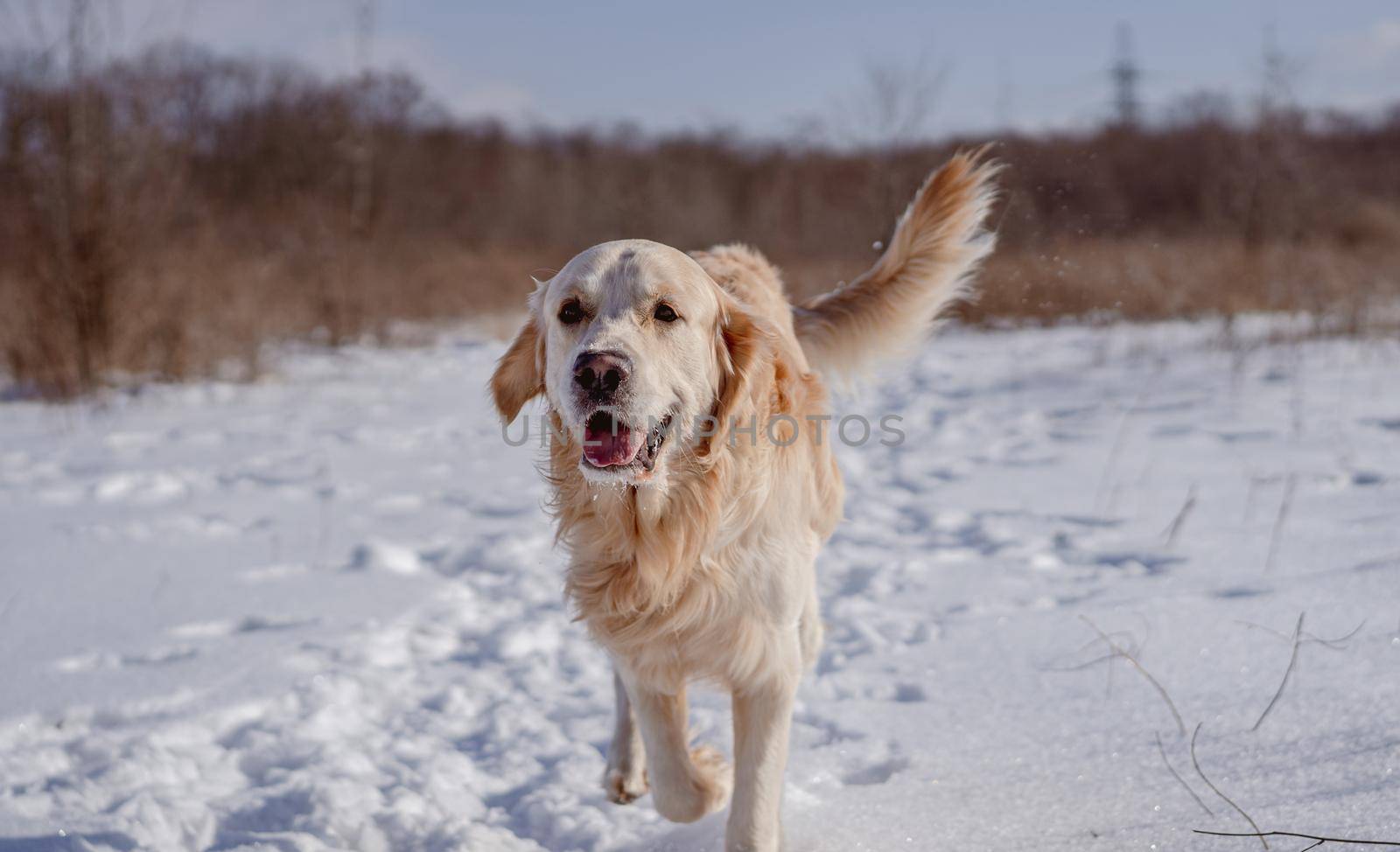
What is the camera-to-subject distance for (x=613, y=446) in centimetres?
183

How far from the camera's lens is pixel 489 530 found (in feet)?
12.8

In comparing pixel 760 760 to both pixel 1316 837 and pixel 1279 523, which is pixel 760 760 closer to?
pixel 1316 837

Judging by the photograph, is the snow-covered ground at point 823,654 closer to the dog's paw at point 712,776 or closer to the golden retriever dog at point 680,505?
the dog's paw at point 712,776

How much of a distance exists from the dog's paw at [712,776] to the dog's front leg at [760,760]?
11 centimetres

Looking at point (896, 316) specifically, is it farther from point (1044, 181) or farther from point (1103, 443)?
point (1103, 443)

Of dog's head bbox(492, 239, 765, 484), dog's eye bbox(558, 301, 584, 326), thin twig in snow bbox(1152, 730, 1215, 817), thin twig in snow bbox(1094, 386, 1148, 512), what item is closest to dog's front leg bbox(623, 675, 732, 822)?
dog's head bbox(492, 239, 765, 484)

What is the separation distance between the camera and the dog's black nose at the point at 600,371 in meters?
1.75

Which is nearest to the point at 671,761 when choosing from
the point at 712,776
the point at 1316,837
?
the point at 712,776

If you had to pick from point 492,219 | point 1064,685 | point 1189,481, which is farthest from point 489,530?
point 492,219

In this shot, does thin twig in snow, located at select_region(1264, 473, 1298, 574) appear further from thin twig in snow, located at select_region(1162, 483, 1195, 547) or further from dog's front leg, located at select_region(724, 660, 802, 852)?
dog's front leg, located at select_region(724, 660, 802, 852)

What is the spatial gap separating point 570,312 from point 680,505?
457 mm

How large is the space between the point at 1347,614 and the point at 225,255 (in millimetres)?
10863

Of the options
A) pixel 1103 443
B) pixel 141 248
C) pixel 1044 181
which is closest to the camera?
pixel 1044 181

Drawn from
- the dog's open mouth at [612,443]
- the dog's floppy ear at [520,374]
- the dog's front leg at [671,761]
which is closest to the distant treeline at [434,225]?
the dog's floppy ear at [520,374]
